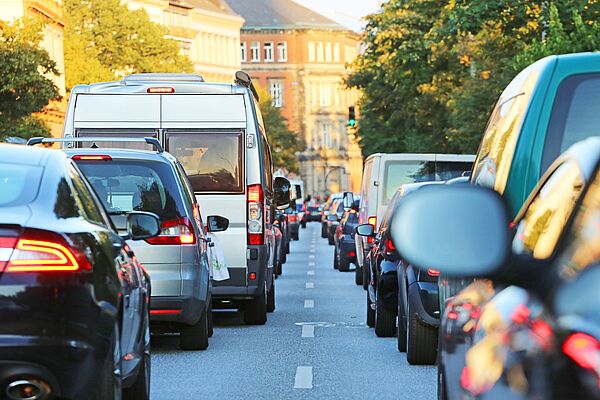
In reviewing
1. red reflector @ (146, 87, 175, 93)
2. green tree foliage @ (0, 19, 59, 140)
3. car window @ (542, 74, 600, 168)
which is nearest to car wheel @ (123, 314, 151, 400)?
car window @ (542, 74, 600, 168)

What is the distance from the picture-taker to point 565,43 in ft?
130

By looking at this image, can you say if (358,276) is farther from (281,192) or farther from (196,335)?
(196,335)

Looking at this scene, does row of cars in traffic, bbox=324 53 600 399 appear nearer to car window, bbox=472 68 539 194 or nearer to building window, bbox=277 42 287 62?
car window, bbox=472 68 539 194

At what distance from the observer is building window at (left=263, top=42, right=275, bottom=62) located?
183125mm

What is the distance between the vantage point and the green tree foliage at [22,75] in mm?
44156

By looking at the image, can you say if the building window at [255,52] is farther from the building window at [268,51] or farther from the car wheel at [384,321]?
the car wheel at [384,321]

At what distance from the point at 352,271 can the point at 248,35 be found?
150 m

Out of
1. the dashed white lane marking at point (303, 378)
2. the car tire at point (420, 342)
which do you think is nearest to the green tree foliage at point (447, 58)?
the car tire at point (420, 342)

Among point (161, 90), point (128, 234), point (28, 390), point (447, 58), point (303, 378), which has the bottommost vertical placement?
point (303, 378)

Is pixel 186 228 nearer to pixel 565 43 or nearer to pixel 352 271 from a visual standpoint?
pixel 352 271

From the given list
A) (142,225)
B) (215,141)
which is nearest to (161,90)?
(215,141)

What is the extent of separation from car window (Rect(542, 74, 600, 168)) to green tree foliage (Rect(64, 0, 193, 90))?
272ft

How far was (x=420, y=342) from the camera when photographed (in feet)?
43.1

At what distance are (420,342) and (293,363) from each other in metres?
1.03
